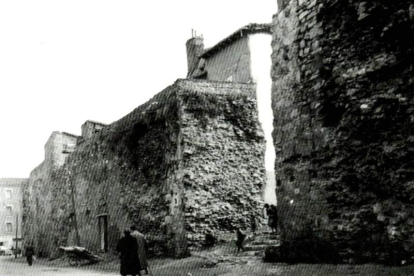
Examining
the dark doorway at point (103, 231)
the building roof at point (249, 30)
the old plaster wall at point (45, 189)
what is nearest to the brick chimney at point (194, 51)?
the building roof at point (249, 30)

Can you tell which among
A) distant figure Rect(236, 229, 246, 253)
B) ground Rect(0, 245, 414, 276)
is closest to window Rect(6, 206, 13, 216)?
ground Rect(0, 245, 414, 276)

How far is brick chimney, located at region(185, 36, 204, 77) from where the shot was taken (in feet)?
82.7

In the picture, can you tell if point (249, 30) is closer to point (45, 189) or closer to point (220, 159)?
point (220, 159)

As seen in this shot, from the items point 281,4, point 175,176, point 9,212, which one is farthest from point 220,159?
point 9,212

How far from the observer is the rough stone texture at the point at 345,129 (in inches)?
233

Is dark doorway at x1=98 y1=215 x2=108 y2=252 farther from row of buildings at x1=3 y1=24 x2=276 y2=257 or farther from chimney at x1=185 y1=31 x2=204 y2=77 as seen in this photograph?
chimney at x1=185 y1=31 x2=204 y2=77

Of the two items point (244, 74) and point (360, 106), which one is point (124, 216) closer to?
point (244, 74)

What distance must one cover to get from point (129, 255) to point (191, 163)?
4.00m

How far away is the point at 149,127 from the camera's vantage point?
14.8 metres

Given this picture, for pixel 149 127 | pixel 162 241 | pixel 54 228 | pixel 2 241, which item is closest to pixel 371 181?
pixel 162 241

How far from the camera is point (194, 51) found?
25469 mm

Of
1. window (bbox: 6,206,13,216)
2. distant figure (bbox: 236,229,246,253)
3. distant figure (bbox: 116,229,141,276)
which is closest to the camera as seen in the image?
distant figure (bbox: 116,229,141,276)

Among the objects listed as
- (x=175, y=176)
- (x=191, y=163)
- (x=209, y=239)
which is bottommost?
(x=209, y=239)

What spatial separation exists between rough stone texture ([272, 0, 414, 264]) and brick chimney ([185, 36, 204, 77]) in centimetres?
1708
